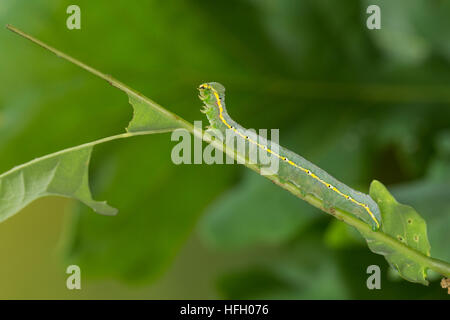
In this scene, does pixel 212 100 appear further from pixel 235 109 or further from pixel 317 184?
pixel 235 109

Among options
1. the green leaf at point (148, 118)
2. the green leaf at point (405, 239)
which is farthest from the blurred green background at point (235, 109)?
the green leaf at point (148, 118)

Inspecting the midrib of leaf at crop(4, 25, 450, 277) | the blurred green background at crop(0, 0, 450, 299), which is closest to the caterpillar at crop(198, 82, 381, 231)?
the midrib of leaf at crop(4, 25, 450, 277)

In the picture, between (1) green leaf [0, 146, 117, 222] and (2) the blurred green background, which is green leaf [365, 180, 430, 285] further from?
(2) the blurred green background

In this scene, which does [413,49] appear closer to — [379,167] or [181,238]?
[379,167]

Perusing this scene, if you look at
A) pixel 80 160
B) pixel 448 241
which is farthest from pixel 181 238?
pixel 80 160

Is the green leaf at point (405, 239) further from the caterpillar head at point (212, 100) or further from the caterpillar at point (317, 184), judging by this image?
the caterpillar head at point (212, 100)

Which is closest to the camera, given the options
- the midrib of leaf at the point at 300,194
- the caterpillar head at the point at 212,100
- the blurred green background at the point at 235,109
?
the midrib of leaf at the point at 300,194
